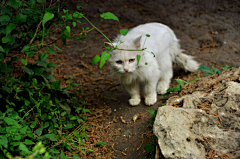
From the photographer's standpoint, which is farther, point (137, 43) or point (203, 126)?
point (137, 43)

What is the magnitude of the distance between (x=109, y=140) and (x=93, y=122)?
505 millimetres

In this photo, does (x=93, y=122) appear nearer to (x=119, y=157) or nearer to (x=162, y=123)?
(x=119, y=157)

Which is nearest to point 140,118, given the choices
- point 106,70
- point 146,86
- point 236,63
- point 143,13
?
point 146,86

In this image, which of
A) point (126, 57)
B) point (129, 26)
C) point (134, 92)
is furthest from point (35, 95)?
point (129, 26)

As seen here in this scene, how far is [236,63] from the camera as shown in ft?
16.4

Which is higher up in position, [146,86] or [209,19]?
[209,19]

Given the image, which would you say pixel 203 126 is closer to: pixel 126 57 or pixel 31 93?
pixel 126 57

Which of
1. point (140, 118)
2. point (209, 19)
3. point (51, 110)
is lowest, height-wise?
point (140, 118)

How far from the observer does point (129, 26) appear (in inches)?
253

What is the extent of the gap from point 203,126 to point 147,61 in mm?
1484

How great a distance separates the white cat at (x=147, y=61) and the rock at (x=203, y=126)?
0.88 meters

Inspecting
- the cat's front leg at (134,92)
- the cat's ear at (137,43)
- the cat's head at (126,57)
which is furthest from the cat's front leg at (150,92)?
the cat's ear at (137,43)

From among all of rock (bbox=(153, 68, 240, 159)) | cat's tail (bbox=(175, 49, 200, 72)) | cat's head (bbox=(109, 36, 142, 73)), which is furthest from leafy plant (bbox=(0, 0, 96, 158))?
cat's tail (bbox=(175, 49, 200, 72))

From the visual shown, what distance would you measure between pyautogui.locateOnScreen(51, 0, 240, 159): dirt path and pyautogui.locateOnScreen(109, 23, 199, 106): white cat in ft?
0.90
